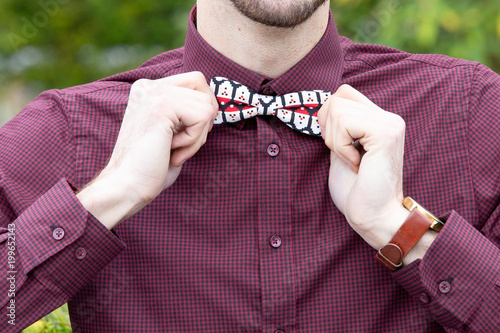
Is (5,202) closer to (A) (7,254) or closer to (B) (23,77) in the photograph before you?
(A) (7,254)

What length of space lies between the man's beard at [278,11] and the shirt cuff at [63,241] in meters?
0.68

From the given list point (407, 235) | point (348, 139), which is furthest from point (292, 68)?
point (407, 235)

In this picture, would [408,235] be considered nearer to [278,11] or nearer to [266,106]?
[266,106]

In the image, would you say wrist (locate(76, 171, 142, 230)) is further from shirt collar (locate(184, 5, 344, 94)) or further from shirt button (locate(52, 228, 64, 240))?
shirt collar (locate(184, 5, 344, 94))

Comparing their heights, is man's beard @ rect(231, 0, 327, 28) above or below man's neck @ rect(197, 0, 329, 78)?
above

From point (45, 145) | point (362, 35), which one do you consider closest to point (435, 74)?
point (45, 145)

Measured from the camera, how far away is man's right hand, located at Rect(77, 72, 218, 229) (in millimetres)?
1871

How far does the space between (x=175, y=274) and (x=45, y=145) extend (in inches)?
20.3

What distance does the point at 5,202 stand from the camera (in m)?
2.03

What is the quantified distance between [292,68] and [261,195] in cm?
38

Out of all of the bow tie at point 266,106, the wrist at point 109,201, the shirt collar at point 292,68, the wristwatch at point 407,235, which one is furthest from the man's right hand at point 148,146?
the wristwatch at point 407,235

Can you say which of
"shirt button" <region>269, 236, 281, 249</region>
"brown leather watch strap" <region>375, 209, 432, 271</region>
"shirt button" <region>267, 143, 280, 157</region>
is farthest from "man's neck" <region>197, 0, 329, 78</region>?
"brown leather watch strap" <region>375, 209, 432, 271</region>

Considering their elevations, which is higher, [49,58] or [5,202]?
[5,202]

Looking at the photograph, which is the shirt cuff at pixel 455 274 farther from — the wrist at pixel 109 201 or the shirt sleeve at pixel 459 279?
the wrist at pixel 109 201
